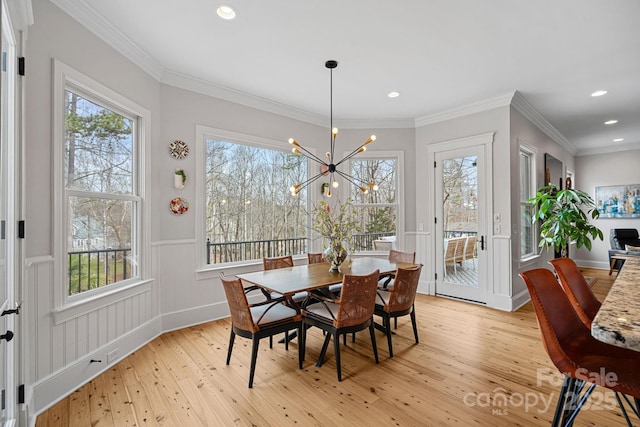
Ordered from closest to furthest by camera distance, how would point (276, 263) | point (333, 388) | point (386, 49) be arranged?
point (333, 388) < point (386, 49) < point (276, 263)

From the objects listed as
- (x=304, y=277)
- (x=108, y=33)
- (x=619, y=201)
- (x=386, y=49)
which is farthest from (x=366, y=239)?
(x=619, y=201)

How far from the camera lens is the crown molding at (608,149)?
6730 mm

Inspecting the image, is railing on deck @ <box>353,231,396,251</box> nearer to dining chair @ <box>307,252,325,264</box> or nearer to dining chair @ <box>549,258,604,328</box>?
dining chair @ <box>307,252,325,264</box>

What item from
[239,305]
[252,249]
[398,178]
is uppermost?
[398,178]

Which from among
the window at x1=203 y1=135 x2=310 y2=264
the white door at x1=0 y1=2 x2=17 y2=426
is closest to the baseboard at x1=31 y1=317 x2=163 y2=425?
the white door at x1=0 y1=2 x2=17 y2=426

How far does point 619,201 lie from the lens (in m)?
6.88

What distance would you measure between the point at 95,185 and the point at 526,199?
18.6 feet

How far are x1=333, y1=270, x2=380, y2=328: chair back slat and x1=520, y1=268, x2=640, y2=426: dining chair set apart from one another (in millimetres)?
1189

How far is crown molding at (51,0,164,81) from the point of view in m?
2.29

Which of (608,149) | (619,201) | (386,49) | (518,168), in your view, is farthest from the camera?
(608,149)

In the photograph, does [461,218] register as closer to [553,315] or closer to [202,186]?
[553,315]

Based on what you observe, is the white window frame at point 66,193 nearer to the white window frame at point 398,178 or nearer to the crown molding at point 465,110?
the white window frame at point 398,178

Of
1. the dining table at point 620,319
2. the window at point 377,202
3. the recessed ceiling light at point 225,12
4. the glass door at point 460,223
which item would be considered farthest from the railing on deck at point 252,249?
the dining table at point 620,319

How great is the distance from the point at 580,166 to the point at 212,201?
341 inches
